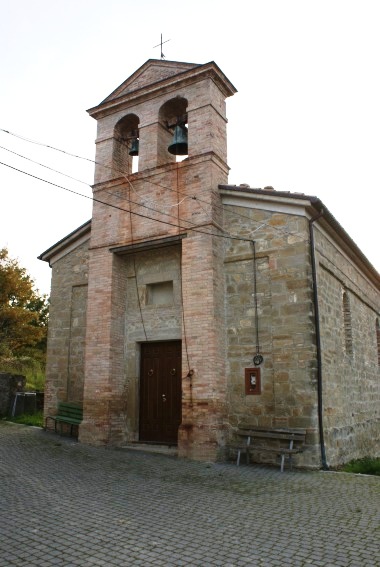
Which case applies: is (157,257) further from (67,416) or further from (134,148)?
(67,416)

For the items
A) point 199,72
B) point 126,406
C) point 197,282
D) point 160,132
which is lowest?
point 126,406

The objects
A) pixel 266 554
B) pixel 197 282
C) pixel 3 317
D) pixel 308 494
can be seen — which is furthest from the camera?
pixel 3 317

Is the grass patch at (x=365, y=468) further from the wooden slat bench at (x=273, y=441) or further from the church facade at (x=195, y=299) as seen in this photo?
the wooden slat bench at (x=273, y=441)

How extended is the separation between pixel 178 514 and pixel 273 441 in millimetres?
3604

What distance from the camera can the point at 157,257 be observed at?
10.7 meters

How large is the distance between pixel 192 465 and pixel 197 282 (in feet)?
11.5

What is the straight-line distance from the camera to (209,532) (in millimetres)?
4781

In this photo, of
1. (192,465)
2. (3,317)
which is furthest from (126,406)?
(3,317)

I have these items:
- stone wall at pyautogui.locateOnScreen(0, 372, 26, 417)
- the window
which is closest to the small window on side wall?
the window

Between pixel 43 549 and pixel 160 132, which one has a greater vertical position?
pixel 160 132

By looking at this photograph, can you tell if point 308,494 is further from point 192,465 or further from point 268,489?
point 192,465

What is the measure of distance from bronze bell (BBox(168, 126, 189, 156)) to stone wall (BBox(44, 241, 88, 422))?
3.46 m

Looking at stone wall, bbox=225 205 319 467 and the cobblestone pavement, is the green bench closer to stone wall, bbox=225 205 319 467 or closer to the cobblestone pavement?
the cobblestone pavement

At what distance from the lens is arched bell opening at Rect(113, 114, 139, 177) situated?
1139 centimetres
